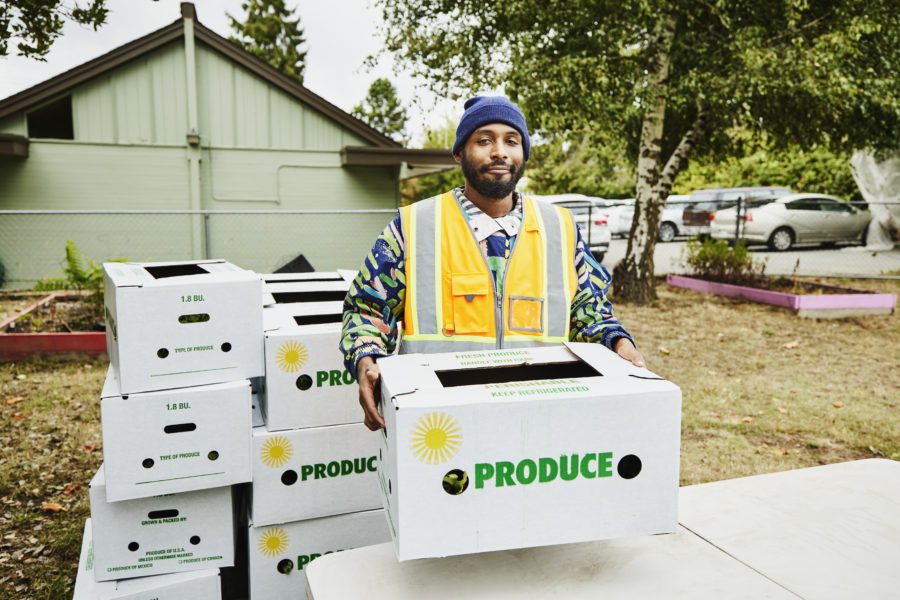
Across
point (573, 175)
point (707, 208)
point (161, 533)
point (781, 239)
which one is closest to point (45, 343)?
point (161, 533)

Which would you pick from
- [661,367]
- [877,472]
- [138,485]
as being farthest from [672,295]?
[138,485]

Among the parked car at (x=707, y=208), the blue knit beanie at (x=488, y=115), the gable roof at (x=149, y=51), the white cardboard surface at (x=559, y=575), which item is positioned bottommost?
the white cardboard surface at (x=559, y=575)

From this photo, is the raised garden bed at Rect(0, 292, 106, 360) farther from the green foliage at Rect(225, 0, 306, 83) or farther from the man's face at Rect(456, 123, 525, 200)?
the green foliage at Rect(225, 0, 306, 83)

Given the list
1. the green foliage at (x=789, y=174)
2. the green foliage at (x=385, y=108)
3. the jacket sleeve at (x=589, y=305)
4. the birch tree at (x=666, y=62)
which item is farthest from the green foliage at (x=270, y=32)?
the jacket sleeve at (x=589, y=305)

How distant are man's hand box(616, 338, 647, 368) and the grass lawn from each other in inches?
102

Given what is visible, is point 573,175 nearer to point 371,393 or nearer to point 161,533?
point 161,533

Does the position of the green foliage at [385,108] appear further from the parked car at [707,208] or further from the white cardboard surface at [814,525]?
the white cardboard surface at [814,525]

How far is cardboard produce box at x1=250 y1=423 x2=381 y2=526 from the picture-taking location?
8.39 feet

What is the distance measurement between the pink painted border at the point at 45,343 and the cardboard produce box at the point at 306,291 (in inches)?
163

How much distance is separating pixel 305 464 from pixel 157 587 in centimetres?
69

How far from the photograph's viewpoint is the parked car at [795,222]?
57.1 ft

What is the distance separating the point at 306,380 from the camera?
101 inches

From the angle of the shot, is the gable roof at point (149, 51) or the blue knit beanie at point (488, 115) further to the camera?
the gable roof at point (149, 51)

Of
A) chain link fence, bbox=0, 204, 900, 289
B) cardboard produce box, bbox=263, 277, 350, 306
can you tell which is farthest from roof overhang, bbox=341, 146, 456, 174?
cardboard produce box, bbox=263, 277, 350, 306
